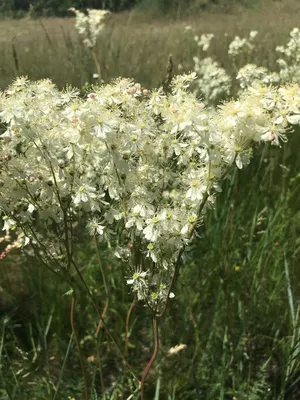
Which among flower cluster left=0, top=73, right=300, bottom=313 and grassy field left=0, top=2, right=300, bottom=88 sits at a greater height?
flower cluster left=0, top=73, right=300, bottom=313

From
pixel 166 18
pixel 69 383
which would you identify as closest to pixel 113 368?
pixel 69 383

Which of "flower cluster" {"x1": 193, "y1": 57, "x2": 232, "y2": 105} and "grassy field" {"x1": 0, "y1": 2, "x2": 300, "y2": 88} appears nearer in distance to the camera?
"flower cluster" {"x1": 193, "y1": 57, "x2": 232, "y2": 105}

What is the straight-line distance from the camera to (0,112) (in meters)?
1.25

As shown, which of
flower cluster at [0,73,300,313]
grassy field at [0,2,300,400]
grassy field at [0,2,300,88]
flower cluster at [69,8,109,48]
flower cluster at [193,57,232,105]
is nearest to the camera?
flower cluster at [0,73,300,313]

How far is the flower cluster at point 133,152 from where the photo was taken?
4.11ft

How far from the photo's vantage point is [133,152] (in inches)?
50.9

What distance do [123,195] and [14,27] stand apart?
191 inches

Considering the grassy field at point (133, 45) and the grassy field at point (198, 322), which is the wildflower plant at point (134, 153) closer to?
the grassy field at point (198, 322)

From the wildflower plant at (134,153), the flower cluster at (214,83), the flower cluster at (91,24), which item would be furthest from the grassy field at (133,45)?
the wildflower plant at (134,153)

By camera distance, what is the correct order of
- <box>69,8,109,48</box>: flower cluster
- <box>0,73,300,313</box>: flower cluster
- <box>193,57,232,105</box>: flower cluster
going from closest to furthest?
<box>0,73,300,313</box>: flower cluster, <box>193,57,232,105</box>: flower cluster, <box>69,8,109,48</box>: flower cluster

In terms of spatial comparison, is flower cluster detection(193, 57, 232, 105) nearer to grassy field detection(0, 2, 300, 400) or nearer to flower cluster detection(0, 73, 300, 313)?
grassy field detection(0, 2, 300, 400)

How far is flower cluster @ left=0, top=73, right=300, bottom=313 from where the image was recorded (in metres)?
1.25

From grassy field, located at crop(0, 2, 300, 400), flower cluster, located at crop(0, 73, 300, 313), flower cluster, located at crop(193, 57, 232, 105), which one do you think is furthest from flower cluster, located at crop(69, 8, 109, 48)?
flower cluster, located at crop(0, 73, 300, 313)

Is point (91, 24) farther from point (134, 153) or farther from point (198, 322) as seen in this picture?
point (134, 153)
